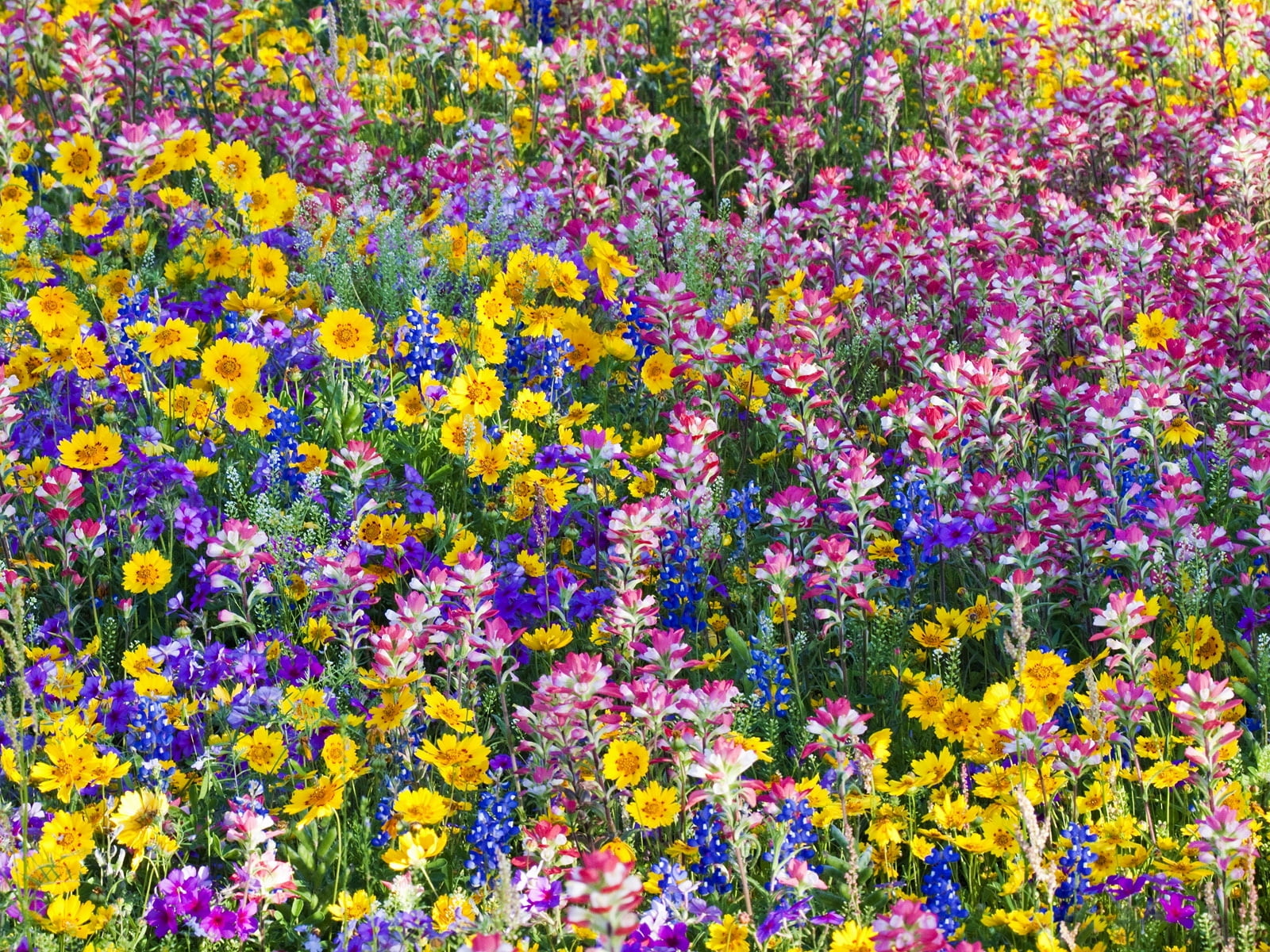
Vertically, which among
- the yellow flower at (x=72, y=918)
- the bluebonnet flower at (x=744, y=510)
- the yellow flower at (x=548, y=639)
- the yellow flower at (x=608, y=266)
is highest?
the yellow flower at (x=608, y=266)

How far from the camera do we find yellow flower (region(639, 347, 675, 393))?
4.00m

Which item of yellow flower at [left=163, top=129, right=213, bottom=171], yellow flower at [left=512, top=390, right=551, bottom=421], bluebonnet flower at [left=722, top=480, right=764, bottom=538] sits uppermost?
yellow flower at [left=163, top=129, right=213, bottom=171]

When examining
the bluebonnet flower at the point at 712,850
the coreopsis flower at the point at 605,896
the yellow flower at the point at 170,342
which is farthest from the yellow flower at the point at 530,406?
the coreopsis flower at the point at 605,896

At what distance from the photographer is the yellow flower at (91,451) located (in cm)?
341

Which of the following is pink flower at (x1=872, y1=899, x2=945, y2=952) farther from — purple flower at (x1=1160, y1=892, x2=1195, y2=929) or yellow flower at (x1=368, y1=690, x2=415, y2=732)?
yellow flower at (x1=368, y1=690, x2=415, y2=732)

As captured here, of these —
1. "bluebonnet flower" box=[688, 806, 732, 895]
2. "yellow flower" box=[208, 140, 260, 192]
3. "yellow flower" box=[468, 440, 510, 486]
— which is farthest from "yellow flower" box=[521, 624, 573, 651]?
"yellow flower" box=[208, 140, 260, 192]

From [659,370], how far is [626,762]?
5.35ft

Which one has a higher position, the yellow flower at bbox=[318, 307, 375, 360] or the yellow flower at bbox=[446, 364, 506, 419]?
the yellow flower at bbox=[318, 307, 375, 360]

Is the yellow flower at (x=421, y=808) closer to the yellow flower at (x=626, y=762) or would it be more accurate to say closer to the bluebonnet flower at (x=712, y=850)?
the yellow flower at (x=626, y=762)

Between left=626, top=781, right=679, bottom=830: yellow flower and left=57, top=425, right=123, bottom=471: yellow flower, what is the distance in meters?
1.70

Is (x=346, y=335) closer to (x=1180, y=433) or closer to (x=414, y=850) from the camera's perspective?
(x=414, y=850)

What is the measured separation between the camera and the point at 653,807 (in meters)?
2.60

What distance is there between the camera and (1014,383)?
3.41m

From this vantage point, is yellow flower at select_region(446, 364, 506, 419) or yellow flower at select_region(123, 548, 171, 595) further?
yellow flower at select_region(446, 364, 506, 419)
